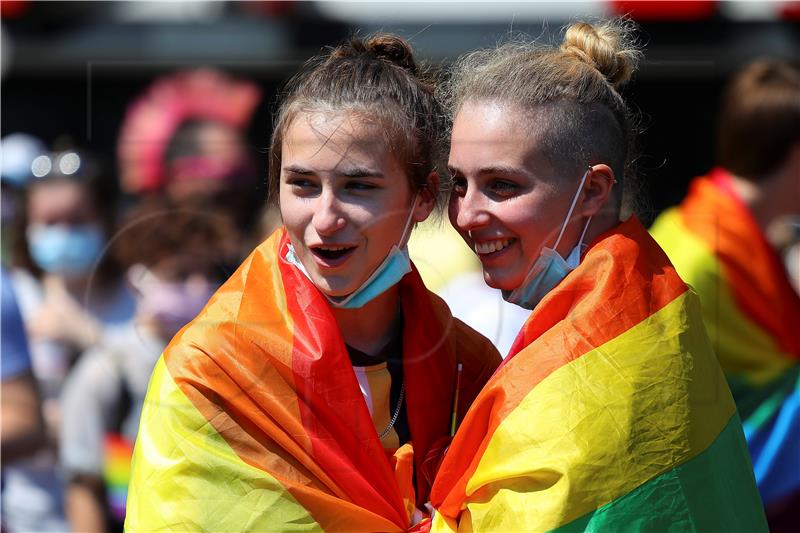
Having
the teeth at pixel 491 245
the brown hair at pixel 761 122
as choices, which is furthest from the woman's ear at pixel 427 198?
the brown hair at pixel 761 122

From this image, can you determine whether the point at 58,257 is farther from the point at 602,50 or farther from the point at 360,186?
the point at 602,50

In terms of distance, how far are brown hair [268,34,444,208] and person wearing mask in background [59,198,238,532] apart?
1.51 feet

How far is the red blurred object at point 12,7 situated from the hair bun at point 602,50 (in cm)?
373

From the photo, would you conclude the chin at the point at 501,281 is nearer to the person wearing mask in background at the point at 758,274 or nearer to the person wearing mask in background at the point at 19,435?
the person wearing mask in background at the point at 758,274

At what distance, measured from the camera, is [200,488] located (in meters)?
2.13

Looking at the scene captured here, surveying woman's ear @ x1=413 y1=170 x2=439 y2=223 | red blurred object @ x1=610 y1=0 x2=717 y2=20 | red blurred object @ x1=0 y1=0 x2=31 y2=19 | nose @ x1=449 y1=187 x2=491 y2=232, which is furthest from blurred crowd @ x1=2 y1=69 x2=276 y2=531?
red blurred object @ x1=610 y1=0 x2=717 y2=20

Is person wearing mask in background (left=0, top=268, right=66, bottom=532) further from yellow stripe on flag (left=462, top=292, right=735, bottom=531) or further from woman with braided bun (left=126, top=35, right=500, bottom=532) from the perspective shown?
yellow stripe on flag (left=462, top=292, right=735, bottom=531)

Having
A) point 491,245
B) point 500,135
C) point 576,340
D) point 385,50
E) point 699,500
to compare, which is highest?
point 385,50

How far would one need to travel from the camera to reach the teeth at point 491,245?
7.47 feet

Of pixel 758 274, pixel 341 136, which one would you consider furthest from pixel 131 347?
pixel 758 274

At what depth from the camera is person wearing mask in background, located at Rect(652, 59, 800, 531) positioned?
3633mm

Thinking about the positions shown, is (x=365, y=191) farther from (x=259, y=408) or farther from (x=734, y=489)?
(x=734, y=489)

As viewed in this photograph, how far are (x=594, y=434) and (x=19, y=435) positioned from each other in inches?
82.4

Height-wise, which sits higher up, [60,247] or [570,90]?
[570,90]
